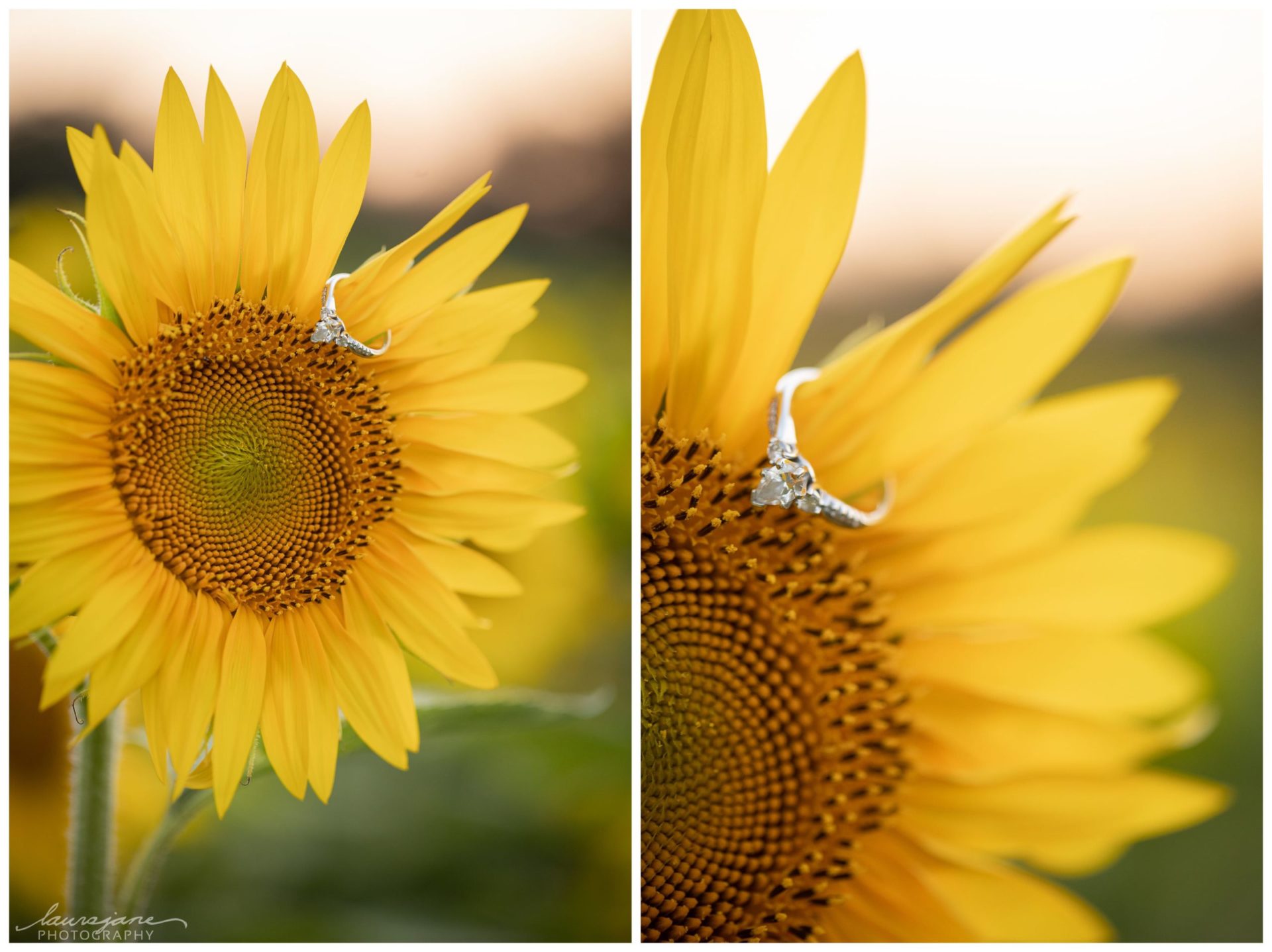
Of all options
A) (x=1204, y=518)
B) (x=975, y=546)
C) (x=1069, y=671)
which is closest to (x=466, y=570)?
(x=975, y=546)

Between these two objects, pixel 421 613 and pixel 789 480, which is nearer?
pixel 789 480

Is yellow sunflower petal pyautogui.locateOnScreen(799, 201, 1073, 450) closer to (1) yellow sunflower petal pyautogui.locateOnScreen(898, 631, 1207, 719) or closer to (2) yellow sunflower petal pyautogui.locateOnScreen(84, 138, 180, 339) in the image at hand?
(1) yellow sunflower petal pyautogui.locateOnScreen(898, 631, 1207, 719)

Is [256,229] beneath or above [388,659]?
above

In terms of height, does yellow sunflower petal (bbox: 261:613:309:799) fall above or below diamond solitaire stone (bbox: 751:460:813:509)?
below
